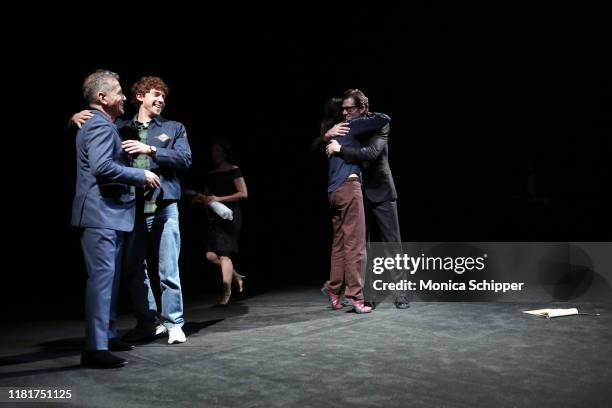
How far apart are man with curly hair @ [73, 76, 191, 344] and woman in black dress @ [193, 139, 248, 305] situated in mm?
1243

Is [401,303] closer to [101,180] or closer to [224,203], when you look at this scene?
[224,203]

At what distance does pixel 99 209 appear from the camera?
2.98 m

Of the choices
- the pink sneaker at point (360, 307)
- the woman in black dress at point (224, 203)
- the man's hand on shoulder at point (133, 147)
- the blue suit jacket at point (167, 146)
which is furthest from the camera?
the woman in black dress at point (224, 203)

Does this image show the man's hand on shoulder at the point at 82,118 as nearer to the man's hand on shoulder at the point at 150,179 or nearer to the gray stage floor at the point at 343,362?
the man's hand on shoulder at the point at 150,179

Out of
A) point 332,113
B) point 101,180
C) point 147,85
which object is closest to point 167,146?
point 147,85

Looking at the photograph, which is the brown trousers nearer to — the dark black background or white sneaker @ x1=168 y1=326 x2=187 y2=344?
white sneaker @ x1=168 y1=326 x2=187 y2=344

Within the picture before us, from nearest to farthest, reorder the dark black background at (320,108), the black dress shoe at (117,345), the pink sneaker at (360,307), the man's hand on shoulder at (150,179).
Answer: the man's hand on shoulder at (150,179) → the black dress shoe at (117,345) → the pink sneaker at (360,307) → the dark black background at (320,108)

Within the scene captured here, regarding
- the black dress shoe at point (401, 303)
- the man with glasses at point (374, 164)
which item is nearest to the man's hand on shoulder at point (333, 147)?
the man with glasses at point (374, 164)

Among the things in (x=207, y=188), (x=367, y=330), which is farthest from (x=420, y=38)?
(x=367, y=330)

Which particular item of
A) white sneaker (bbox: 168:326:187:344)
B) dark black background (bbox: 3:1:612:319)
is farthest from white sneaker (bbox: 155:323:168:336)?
dark black background (bbox: 3:1:612:319)

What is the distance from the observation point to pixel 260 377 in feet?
9.18

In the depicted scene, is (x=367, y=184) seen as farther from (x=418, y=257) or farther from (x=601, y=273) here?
(x=601, y=273)

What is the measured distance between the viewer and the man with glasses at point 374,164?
451 centimetres

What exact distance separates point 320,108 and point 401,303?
15.5ft
